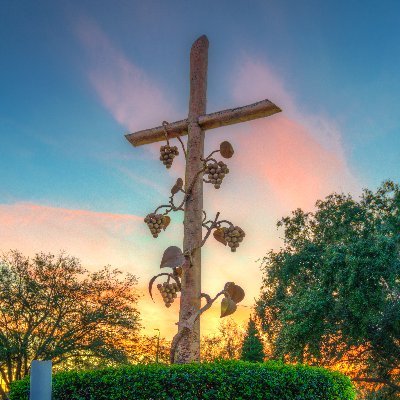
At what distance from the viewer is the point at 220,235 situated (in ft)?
18.1

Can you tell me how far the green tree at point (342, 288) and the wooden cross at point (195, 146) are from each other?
1444cm

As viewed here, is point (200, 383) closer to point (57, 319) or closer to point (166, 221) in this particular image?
point (166, 221)

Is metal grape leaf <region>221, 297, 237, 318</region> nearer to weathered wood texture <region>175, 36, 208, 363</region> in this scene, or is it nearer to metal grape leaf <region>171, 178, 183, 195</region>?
weathered wood texture <region>175, 36, 208, 363</region>

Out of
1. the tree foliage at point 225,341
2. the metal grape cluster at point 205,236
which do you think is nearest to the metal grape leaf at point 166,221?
the metal grape cluster at point 205,236

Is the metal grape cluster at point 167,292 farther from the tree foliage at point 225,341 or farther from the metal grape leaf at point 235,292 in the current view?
the tree foliage at point 225,341

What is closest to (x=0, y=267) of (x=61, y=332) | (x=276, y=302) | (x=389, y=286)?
(x=61, y=332)

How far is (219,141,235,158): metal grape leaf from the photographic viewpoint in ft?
19.0

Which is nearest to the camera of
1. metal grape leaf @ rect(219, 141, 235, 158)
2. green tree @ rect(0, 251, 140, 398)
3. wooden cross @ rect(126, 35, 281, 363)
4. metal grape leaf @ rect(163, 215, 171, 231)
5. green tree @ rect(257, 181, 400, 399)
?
wooden cross @ rect(126, 35, 281, 363)

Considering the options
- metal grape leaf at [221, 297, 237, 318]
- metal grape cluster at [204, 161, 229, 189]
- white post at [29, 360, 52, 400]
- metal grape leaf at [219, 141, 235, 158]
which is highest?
metal grape leaf at [219, 141, 235, 158]

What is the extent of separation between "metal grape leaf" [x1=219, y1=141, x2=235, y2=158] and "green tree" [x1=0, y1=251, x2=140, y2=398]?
22.3m

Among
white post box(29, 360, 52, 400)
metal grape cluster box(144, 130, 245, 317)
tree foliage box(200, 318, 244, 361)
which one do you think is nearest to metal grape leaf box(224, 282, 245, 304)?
metal grape cluster box(144, 130, 245, 317)

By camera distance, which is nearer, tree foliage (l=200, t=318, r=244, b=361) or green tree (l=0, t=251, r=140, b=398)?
green tree (l=0, t=251, r=140, b=398)

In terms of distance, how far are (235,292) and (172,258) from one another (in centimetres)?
74

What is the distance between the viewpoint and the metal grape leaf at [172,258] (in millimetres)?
5188
